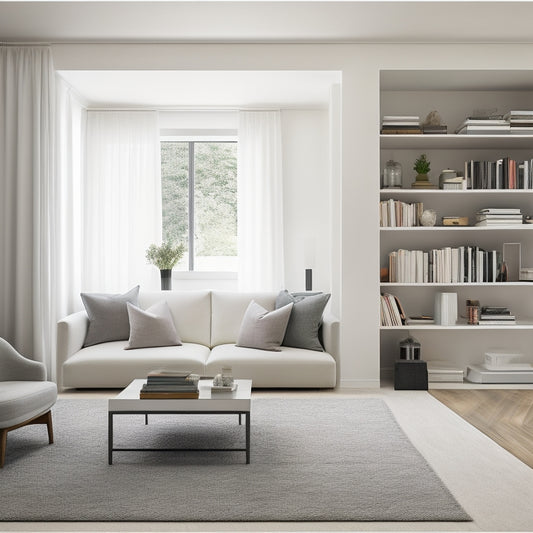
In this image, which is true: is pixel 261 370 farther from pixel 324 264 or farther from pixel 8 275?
pixel 8 275

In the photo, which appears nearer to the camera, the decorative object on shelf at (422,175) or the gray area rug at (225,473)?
the gray area rug at (225,473)

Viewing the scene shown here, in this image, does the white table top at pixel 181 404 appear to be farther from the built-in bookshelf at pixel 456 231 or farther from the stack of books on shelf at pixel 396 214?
the built-in bookshelf at pixel 456 231

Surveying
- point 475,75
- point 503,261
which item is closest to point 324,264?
point 503,261

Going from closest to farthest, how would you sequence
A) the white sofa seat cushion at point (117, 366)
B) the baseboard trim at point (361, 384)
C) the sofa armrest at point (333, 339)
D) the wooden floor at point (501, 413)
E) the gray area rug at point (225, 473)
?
the gray area rug at point (225, 473), the wooden floor at point (501, 413), the white sofa seat cushion at point (117, 366), the sofa armrest at point (333, 339), the baseboard trim at point (361, 384)

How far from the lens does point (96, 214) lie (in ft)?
20.7

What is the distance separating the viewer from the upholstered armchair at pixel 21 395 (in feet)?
10.7

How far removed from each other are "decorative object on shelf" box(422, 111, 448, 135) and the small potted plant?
2.55 m

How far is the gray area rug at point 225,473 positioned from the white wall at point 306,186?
234 centimetres

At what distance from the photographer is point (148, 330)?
5.18m

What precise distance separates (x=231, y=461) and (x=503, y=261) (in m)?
3.36

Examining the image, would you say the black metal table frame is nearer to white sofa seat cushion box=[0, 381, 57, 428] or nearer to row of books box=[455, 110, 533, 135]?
white sofa seat cushion box=[0, 381, 57, 428]

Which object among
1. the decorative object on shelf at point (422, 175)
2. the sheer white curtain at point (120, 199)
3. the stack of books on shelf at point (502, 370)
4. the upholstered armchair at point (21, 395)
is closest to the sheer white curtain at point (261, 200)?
the sheer white curtain at point (120, 199)

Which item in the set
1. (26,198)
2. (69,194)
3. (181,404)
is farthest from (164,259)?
(181,404)

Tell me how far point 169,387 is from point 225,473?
21.0 inches
